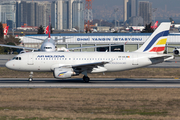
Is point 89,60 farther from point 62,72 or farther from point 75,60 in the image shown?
point 62,72

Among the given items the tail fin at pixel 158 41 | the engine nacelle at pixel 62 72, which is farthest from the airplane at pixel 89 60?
the engine nacelle at pixel 62 72

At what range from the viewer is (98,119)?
19.9 meters

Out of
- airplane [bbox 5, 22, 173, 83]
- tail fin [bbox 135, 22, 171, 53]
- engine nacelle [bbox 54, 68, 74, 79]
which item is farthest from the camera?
tail fin [bbox 135, 22, 171, 53]

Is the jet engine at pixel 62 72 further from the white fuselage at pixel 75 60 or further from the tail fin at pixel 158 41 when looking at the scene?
the tail fin at pixel 158 41

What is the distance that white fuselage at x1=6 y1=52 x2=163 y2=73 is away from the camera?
38.9 metres

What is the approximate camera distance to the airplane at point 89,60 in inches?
1531

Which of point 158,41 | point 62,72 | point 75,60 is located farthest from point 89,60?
point 158,41

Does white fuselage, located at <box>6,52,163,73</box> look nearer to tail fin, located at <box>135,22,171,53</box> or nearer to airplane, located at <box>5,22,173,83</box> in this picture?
airplane, located at <box>5,22,173,83</box>

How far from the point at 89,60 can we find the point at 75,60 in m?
1.83

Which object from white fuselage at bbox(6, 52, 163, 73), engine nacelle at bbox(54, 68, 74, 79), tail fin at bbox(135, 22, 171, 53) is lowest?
engine nacelle at bbox(54, 68, 74, 79)

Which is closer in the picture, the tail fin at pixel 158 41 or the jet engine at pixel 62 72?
the jet engine at pixel 62 72

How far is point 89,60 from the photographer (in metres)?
39.8

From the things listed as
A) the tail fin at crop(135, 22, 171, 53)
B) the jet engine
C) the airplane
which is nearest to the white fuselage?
the airplane

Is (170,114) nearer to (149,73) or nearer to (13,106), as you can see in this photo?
(13,106)
